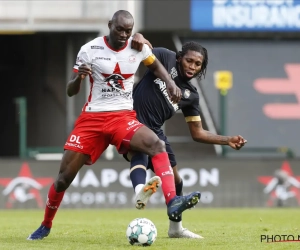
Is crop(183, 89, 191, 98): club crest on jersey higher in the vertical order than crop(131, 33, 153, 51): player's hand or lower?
lower

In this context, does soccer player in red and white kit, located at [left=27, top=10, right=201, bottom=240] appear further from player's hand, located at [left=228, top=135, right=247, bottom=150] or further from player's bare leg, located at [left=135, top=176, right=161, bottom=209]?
player's hand, located at [left=228, top=135, right=247, bottom=150]

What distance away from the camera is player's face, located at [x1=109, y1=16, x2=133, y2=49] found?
9086 mm

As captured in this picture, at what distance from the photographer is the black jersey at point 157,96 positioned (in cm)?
996

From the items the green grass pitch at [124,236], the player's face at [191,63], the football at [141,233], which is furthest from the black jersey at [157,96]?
the football at [141,233]

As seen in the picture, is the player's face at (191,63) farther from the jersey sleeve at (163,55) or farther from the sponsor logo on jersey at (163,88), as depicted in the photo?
the sponsor logo on jersey at (163,88)

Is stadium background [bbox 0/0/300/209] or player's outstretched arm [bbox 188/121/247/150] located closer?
player's outstretched arm [bbox 188/121/247/150]

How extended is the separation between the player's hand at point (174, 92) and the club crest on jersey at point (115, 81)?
0.52 m

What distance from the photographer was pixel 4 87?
87.4 feet

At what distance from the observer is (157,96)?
9961 mm

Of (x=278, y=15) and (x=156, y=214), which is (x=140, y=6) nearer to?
(x=278, y=15)

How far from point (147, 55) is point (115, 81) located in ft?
1.46

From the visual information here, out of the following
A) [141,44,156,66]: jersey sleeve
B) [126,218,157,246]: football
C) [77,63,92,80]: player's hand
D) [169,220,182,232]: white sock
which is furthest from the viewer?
[169,220,182,232]: white sock

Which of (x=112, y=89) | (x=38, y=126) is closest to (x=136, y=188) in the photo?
(x=112, y=89)

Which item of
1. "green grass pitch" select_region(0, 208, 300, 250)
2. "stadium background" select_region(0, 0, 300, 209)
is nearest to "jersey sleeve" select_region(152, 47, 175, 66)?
"green grass pitch" select_region(0, 208, 300, 250)
